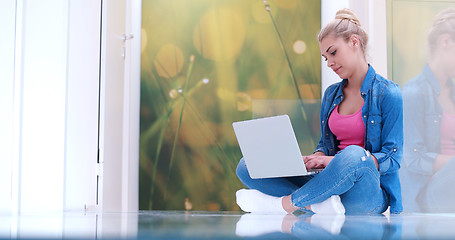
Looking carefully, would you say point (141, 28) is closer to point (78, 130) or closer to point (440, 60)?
point (78, 130)

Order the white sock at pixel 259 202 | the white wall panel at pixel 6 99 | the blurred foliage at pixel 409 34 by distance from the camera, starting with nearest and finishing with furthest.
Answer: the white wall panel at pixel 6 99, the white sock at pixel 259 202, the blurred foliage at pixel 409 34

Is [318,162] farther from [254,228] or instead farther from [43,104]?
[254,228]

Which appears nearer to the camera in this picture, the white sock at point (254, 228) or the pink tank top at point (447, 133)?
the white sock at point (254, 228)

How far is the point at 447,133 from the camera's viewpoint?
2592 millimetres

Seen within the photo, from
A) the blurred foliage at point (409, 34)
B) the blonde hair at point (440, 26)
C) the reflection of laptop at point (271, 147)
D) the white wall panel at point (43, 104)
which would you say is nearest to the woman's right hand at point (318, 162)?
the reflection of laptop at point (271, 147)

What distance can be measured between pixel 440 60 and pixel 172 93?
67.6 inches

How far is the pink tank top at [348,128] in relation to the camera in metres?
1.94

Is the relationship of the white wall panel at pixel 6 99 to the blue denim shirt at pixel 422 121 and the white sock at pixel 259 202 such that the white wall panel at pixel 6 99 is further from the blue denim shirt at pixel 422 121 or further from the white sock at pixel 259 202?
the blue denim shirt at pixel 422 121

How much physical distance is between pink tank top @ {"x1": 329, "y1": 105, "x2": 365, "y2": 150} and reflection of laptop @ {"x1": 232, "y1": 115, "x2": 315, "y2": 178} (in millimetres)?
319

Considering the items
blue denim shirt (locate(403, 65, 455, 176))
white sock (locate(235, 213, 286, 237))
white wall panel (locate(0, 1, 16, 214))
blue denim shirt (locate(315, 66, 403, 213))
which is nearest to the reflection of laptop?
blue denim shirt (locate(315, 66, 403, 213))

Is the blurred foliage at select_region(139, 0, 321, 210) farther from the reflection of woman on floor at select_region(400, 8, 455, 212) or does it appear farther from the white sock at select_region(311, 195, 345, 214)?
the white sock at select_region(311, 195, 345, 214)

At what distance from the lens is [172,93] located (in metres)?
3.59

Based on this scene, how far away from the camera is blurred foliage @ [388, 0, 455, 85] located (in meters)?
2.70

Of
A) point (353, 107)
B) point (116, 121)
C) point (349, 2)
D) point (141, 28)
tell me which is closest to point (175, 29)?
point (141, 28)
